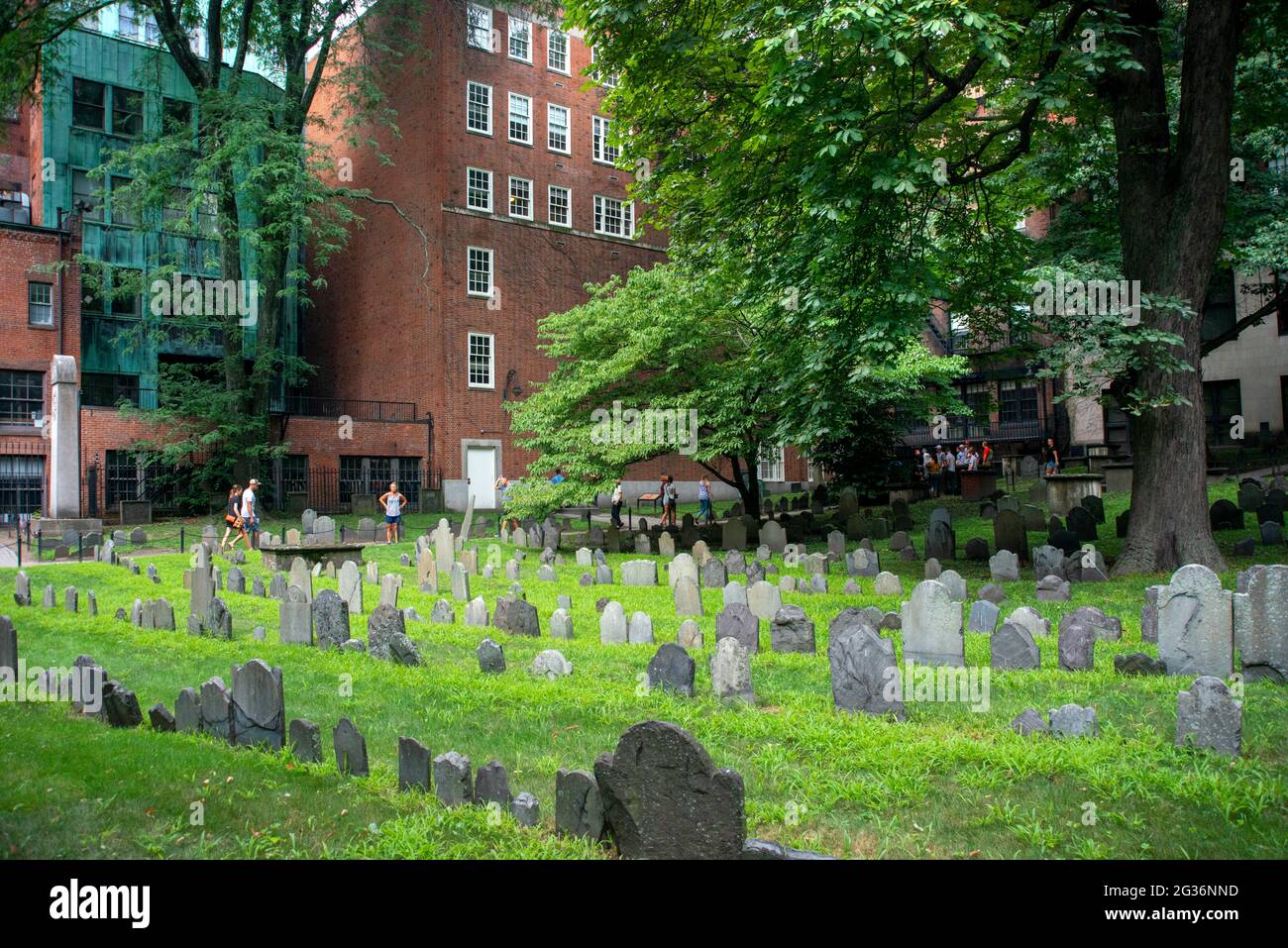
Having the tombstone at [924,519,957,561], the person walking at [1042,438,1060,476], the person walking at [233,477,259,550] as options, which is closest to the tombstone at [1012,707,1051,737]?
the tombstone at [924,519,957,561]

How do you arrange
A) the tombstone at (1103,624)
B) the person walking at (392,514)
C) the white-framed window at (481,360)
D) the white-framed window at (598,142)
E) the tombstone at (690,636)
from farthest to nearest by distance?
the white-framed window at (598,142)
the white-framed window at (481,360)
the person walking at (392,514)
the tombstone at (690,636)
the tombstone at (1103,624)

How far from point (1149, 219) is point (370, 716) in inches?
500

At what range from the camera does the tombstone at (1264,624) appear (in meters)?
7.56

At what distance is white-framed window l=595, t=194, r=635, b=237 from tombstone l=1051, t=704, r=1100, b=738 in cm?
3588

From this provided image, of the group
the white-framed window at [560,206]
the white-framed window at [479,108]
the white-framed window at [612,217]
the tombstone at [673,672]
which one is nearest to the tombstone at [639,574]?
the tombstone at [673,672]

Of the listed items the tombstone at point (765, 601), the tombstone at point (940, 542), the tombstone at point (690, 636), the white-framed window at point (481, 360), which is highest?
the white-framed window at point (481, 360)

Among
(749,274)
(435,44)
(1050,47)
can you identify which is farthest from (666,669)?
(435,44)

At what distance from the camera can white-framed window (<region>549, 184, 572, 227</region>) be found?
3847 cm

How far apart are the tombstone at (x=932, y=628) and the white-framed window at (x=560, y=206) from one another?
1282 inches

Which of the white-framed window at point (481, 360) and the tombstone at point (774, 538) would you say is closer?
the tombstone at point (774, 538)

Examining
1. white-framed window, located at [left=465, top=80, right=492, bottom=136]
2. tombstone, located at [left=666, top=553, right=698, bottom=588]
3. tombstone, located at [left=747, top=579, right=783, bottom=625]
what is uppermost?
white-framed window, located at [left=465, top=80, right=492, bottom=136]

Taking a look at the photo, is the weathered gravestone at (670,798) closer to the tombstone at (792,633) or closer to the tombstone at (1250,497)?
the tombstone at (792,633)

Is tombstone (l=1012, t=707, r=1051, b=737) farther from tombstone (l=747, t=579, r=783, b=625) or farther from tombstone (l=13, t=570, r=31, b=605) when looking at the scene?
tombstone (l=13, t=570, r=31, b=605)

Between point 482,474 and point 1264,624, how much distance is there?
30.7 m
